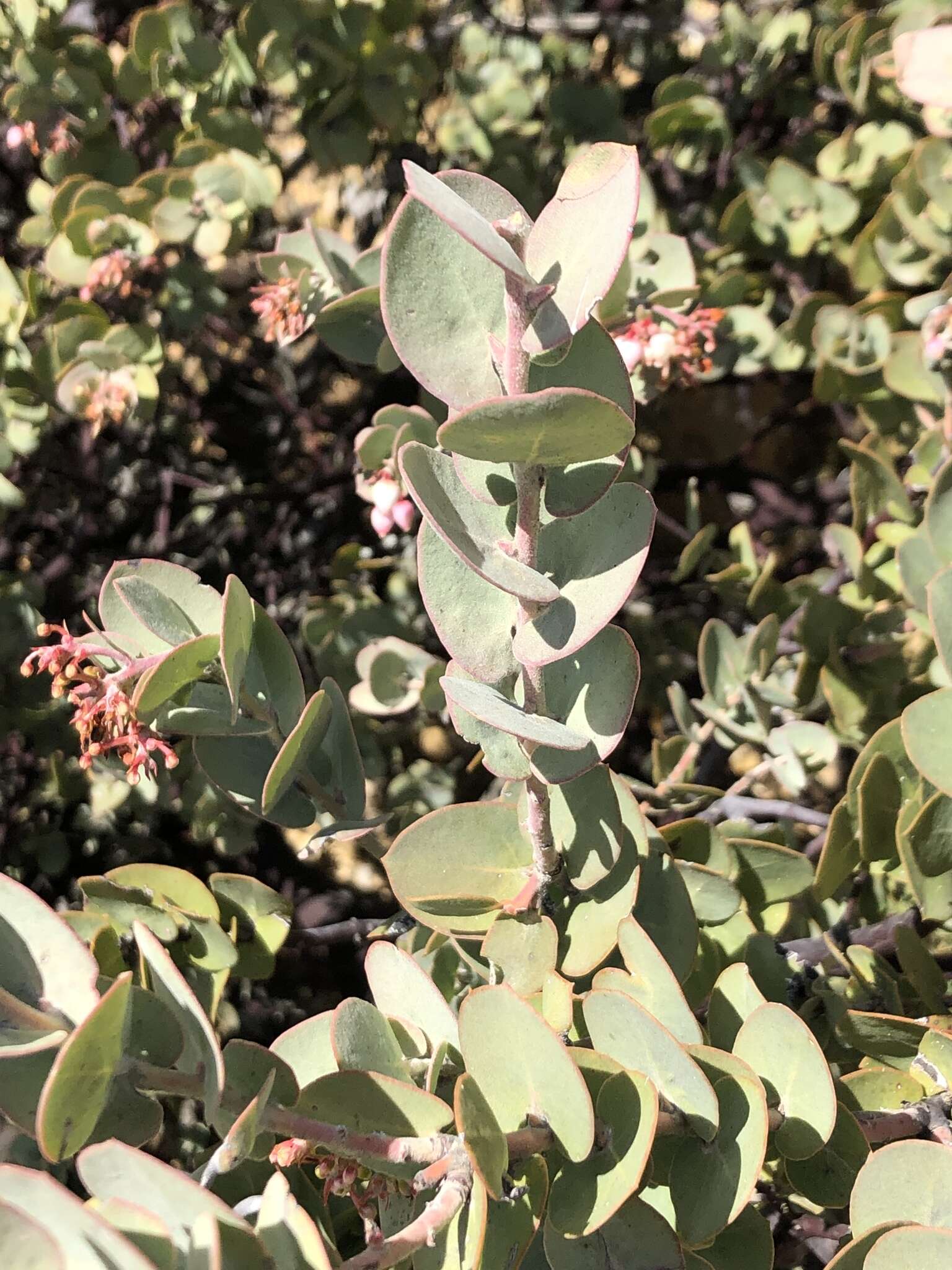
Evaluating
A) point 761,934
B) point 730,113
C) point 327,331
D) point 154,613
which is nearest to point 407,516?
point 327,331

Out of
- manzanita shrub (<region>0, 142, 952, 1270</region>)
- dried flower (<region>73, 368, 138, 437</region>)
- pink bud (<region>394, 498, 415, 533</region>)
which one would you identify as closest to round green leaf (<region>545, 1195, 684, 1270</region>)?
manzanita shrub (<region>0, 142, 952, 1270</region>)

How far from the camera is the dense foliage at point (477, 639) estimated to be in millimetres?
457

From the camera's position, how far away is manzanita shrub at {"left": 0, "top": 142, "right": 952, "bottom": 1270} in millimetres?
412

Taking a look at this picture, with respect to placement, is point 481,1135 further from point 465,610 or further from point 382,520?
point 382,520

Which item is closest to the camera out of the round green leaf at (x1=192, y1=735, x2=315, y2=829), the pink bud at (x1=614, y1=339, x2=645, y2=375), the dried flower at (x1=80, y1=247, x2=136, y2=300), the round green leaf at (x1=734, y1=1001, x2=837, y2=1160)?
the round green leaf at (x1=734, y1=1001, x2=837, y2=1160)

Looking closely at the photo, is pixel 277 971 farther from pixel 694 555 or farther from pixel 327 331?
pixel 327 331

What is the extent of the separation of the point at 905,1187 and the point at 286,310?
835 mm

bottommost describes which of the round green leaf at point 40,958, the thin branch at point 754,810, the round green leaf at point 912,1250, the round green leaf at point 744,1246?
the thin branch at point 754,810

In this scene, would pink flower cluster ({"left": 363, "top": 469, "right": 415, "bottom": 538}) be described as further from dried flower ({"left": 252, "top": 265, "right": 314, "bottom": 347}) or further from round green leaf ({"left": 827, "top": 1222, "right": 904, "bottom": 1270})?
round green leaf ({"left": 827, "top": 1222, "right": 904, "bottom": 1270})

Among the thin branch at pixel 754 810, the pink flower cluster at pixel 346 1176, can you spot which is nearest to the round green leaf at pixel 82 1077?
the pink flower cluster at pixel 346 1176

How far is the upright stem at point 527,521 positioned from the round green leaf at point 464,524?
0.6 inches

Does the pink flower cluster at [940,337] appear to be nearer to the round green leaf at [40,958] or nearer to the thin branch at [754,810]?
the thin branch at [754,810]

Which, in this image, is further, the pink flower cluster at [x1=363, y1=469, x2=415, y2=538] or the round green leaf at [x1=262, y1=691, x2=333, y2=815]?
the pink flower cluster at [x1=363, y1=469, x2=415, y2=538]

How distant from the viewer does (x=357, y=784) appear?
2.53ft
